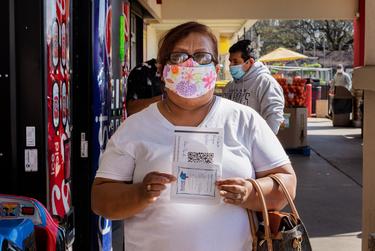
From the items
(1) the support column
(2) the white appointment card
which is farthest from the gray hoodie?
(2) the white appointment card

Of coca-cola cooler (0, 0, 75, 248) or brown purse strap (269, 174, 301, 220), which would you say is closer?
brown purse strap (269, 174, 301, 220)

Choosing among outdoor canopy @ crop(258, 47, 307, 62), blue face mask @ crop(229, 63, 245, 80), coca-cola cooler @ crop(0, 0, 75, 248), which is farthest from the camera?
outdoor canopy @ crop(258, 47, 307, 62)

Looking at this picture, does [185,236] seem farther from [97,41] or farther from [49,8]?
[97,41]

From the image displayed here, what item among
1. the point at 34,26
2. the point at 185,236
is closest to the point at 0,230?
the point at 185,236

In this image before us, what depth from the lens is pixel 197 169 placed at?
1.93m

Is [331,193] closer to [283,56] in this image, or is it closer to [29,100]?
[29,100]

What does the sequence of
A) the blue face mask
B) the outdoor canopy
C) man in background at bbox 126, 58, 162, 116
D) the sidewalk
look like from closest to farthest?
man in background at bbox 126, 58, 162, 116, the blue face mask, the sidewalk, the outdoor canopy

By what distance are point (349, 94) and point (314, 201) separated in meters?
10.6

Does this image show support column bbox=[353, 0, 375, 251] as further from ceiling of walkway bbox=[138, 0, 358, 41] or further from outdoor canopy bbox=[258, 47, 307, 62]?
outdoor canopy bbox=[258, 47, 307, 62]

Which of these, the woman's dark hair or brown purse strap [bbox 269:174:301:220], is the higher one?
the woman's dark hair

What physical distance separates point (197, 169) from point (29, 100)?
3.86 ft

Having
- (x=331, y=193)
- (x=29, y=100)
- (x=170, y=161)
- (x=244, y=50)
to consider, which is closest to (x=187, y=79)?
(x=170, y=161)

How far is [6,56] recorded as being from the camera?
2.68 metres

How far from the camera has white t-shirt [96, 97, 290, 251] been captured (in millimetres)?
2010
